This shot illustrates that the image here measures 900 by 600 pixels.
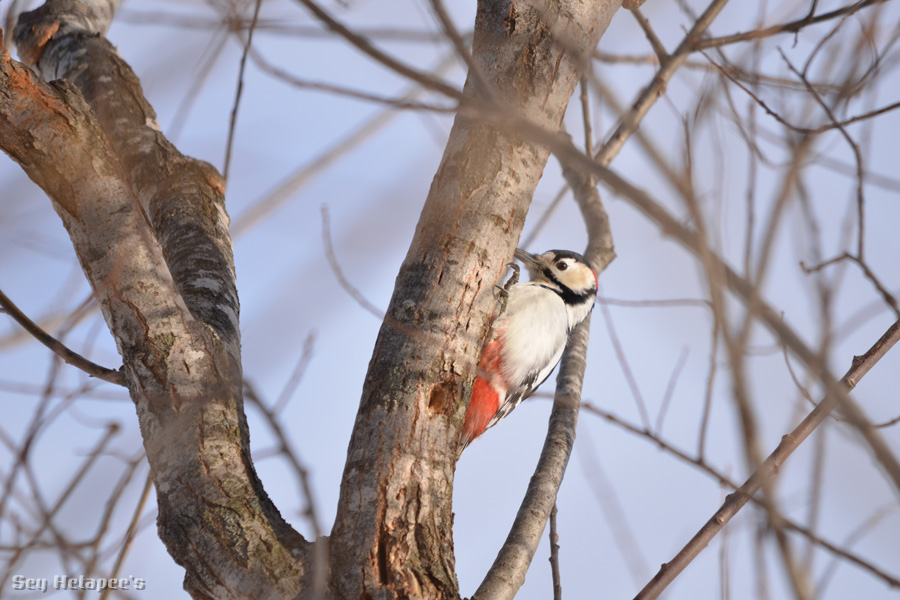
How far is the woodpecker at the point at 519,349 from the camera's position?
340cm

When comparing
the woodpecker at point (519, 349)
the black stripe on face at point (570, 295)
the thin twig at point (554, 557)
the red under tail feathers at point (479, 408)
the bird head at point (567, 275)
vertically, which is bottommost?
the thin twig at point (554, 557)

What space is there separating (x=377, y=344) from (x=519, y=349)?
1558mm

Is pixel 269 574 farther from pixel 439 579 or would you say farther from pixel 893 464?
pixel 893 464

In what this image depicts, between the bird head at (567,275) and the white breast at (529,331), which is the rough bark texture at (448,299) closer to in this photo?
the white breast at (529,331)

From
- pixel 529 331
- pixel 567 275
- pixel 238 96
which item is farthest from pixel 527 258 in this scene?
pixel 238 96

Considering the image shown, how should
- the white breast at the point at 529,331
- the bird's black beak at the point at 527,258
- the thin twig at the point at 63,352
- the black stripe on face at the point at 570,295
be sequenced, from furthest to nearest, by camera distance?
the bird's black beak at the point at 527,258 < the black stripe on face at the point at 570,295 < the white breast at the point at 529,331 < the thin twig at the point at 63,352

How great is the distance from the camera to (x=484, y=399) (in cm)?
337

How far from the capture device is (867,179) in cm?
229

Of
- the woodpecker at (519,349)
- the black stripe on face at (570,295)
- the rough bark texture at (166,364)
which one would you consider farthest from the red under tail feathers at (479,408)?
the rough bark texture at (166,364)

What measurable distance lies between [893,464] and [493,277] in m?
1.42

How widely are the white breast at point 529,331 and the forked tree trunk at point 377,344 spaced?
54.8 inches

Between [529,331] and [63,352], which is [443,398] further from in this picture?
[529,331]

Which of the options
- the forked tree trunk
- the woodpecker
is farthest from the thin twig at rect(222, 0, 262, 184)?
the woodpecker

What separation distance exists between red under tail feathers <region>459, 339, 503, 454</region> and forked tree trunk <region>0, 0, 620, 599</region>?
1280 mm
